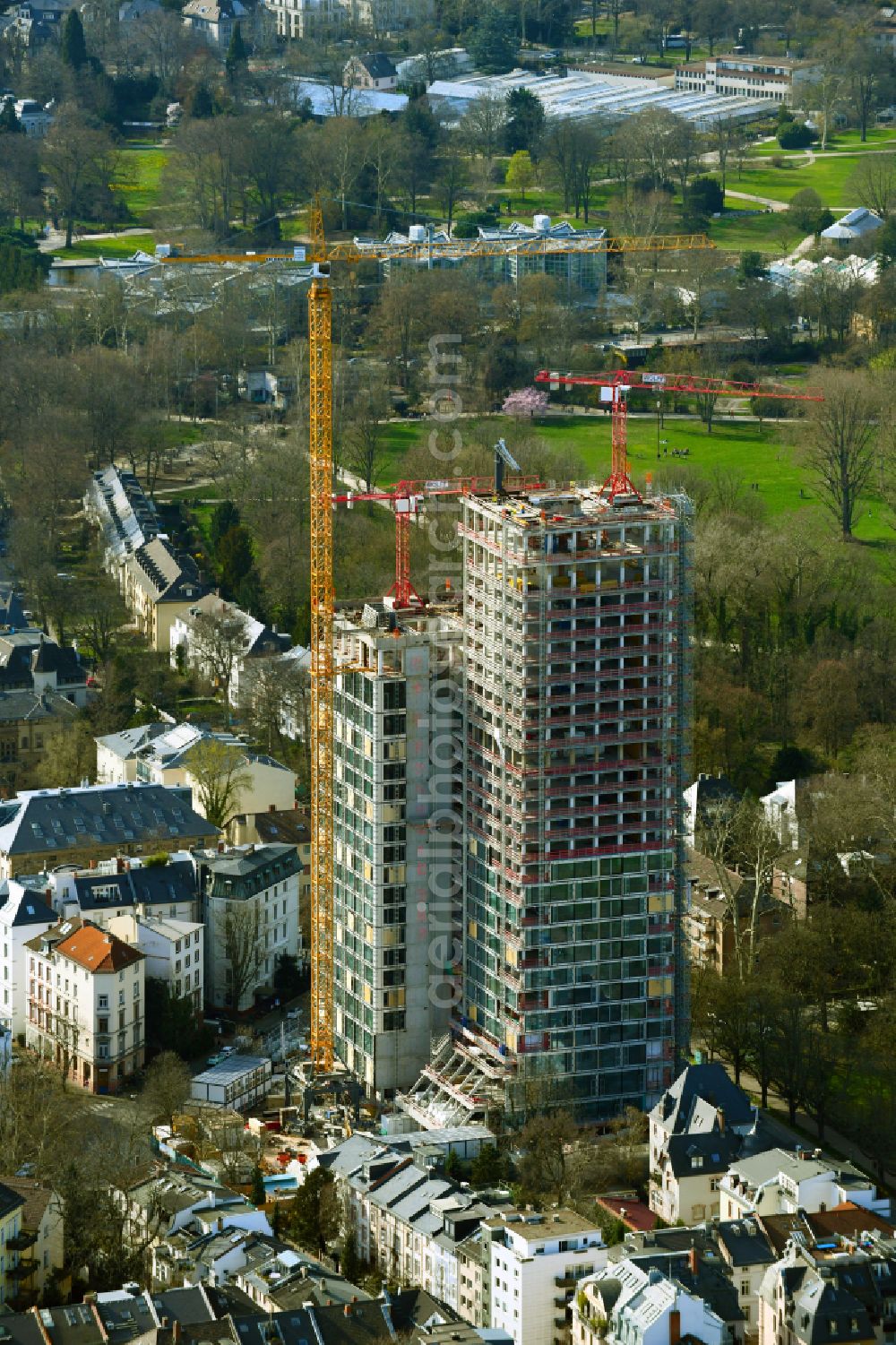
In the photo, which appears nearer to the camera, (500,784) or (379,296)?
(500,784)

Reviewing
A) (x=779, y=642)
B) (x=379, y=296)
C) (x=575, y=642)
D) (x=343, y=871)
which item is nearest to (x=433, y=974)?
(x=343, y=871)

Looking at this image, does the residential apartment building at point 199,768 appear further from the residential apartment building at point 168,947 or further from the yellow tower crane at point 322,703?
the yellow tower crane at point 322,703

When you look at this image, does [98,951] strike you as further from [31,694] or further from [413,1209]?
[31,694]

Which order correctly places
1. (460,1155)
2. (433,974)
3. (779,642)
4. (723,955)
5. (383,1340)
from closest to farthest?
(383,1340) → (460,1155) → (433,974) → (723,955) → (779,642)

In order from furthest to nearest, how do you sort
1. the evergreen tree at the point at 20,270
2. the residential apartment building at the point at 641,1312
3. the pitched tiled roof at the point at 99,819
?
the evergreen tree at the point at 20,270, the pitched tiled roof at the point at 99,819, the residential apartment building at the point at 641,1312

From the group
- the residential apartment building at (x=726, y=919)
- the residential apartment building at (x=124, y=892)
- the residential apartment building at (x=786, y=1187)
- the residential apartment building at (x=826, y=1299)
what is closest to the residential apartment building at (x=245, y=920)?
the residential apartment building at (x=124, y=892)

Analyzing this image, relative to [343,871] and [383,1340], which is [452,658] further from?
[383,1340]
